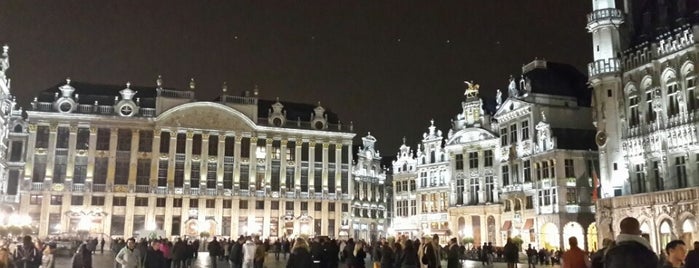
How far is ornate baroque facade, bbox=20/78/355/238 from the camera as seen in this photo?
58.8 metres

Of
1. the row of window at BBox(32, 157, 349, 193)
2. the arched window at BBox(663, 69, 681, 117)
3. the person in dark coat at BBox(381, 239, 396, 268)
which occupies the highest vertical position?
the arched window at BBox(663, 69, 681, 117)

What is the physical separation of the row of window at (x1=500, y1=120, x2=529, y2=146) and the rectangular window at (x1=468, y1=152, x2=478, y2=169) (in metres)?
3.54

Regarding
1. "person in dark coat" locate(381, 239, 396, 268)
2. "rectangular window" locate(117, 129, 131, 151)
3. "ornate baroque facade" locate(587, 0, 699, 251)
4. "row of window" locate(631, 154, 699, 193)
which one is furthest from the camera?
"rectangular window" locate(117, 129, 131, 151)

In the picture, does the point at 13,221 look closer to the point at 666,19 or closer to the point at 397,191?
the point at 397,191

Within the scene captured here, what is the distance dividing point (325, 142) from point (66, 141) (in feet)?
83.0

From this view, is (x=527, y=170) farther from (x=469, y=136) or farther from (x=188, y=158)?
(x=188, y=158)

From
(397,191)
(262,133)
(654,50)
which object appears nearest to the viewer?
(654,50)

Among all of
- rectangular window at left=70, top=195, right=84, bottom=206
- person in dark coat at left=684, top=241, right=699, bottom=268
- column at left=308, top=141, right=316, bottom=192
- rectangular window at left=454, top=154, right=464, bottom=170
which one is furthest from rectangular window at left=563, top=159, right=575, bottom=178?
rectangular window at left=70, top=195, right=84, bottom=206

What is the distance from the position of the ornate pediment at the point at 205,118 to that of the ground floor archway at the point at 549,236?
30.4 meters

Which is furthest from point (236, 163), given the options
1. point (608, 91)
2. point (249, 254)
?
point (249, 254)

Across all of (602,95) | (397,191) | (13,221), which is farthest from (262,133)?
(602,95)

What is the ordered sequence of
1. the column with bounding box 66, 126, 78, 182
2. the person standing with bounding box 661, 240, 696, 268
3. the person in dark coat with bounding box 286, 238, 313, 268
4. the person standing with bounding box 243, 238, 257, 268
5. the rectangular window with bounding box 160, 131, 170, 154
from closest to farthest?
the person standing with bounding box 661, 240, 696, 268 → the person in dark coat with bounding box 286, 238, 313, 268 → the person standing with bounding box 243, 238, 257, 268 → the column with bounding box 66, 126, 78, 182 → the rectangular window with bounding box 160, 131, 170, 154

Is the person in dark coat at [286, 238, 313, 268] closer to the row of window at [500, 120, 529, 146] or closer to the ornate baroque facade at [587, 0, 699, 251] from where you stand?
the ornate baroque facade at [587, 0, 699, 251]

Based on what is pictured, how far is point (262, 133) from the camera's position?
Answer: 65.4 metres
